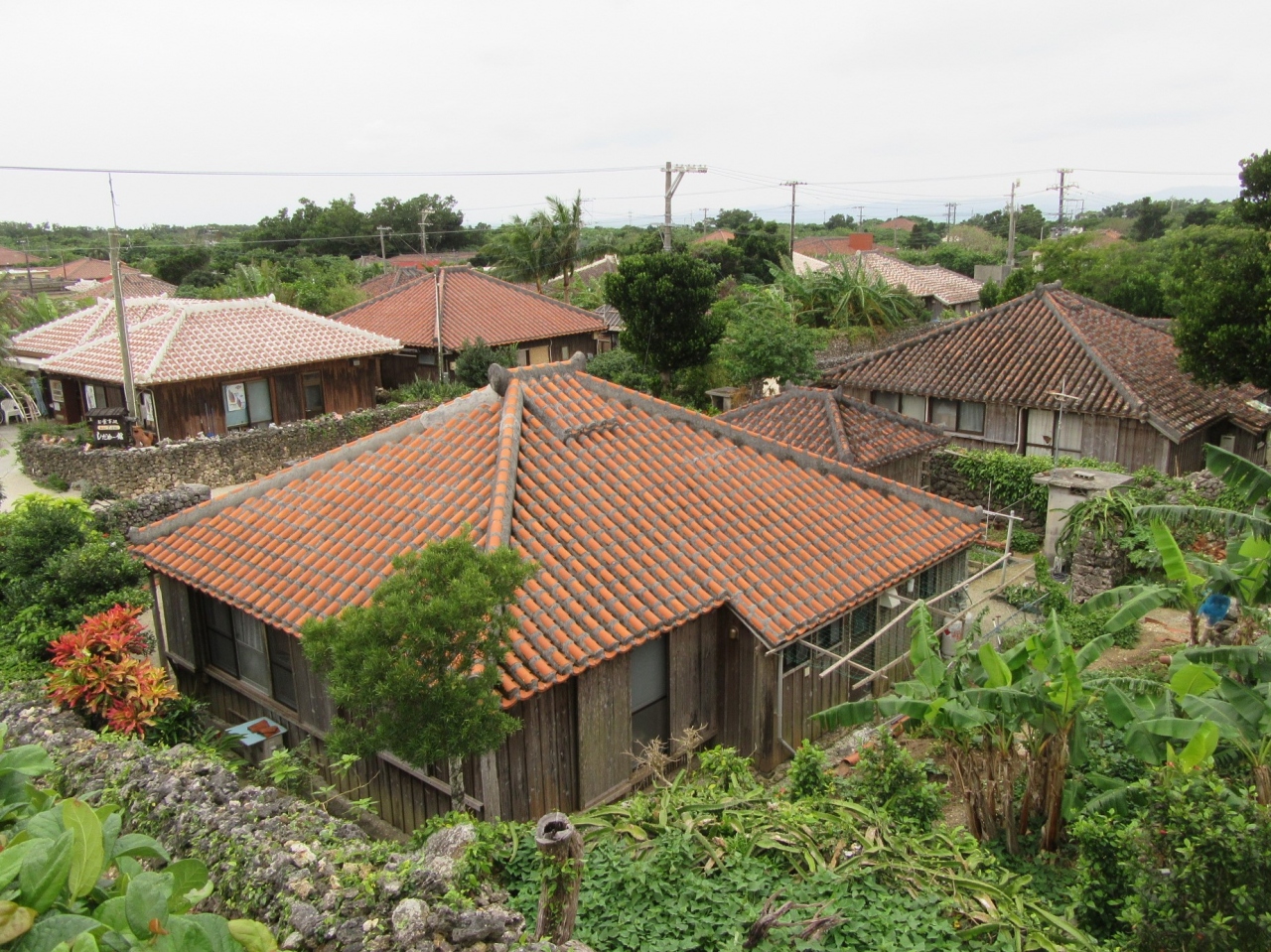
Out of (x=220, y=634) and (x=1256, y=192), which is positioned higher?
(x=1256, y=192)

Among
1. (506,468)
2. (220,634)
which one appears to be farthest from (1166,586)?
(220,634)

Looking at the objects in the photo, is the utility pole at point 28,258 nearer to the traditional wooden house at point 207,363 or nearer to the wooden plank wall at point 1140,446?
the traditional wooden house at point 207,363

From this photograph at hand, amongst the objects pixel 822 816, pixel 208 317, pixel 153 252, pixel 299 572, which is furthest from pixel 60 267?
pixel 822 816

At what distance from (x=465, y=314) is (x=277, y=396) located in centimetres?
1023

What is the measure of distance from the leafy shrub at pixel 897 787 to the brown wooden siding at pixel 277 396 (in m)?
24.3

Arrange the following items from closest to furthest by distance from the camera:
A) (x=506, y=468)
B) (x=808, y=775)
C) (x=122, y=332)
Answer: (x=808, y=775)
(x=506, y=468)
(x=122, y=332)

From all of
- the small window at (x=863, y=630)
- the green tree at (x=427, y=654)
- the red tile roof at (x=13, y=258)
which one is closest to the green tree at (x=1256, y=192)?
the small window at (x=863, y=630)

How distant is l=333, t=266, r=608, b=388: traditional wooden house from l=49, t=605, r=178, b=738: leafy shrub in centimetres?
2584

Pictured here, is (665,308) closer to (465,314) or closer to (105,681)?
(465,314)

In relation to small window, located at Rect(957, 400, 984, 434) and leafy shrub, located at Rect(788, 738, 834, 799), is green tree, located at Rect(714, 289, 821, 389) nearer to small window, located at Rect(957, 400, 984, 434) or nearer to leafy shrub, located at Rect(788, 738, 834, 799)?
small window, located at Rect(957, 400, 984, 434)

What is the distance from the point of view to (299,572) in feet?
36.5

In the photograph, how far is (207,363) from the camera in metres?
27.8

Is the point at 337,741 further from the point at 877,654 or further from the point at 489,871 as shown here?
the point at 877,654

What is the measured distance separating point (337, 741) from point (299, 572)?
4.04 metres
